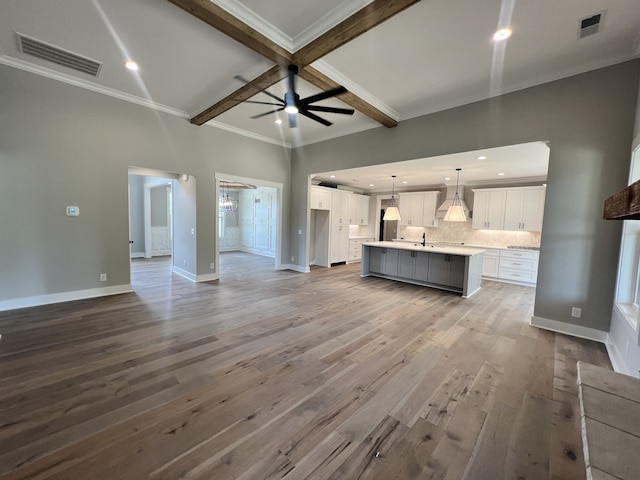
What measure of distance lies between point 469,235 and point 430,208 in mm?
1375

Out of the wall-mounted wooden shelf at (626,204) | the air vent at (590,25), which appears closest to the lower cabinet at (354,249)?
the air vent at (590,25)

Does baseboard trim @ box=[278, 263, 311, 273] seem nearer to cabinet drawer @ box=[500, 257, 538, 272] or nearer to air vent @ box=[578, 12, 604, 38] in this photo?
cabinet drawer @ box=[500, 257, 538, 272]

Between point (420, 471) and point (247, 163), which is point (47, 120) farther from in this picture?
point (420, 471)

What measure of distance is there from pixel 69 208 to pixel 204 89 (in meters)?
2.82

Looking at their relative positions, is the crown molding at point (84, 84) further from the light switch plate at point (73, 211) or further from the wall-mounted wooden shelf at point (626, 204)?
the wall-mounted wooden shelf at point (626, 204)

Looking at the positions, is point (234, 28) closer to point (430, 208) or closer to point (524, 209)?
point (430, 208)

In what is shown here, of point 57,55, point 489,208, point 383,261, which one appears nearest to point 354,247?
point 383,261

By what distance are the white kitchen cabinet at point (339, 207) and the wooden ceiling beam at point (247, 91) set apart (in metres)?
4.13

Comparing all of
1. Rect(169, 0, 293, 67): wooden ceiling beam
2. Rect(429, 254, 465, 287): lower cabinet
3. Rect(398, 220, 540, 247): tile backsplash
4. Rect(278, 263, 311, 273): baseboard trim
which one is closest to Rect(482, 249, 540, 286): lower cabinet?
Rect(398, 220, 540, 247): tile backsplash

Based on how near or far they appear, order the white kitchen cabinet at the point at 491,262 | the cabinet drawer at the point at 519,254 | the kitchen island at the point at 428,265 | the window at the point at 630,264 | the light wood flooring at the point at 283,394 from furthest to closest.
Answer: the white kitchen cabinet at the point at 491,262, the cabinet drawer at the point at 519,254, the kitchen island at the point at 428,265, the window at the point at 630,264, the light wood flooring at the point at 283,394

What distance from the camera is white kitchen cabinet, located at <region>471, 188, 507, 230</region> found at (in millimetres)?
6930

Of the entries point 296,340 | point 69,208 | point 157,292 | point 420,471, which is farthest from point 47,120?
point 420,471

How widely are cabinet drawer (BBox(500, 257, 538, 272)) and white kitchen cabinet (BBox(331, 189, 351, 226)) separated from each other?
4425mm

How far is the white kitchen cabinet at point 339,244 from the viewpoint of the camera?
8.16m
